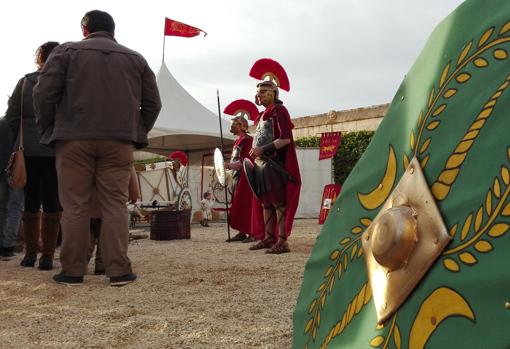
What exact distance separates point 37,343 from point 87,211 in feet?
4.26

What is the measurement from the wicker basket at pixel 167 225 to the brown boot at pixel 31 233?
275cm

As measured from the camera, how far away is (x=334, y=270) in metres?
0.91

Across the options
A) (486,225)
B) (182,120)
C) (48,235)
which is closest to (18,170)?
(48,235)

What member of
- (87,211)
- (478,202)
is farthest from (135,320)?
(478,202)

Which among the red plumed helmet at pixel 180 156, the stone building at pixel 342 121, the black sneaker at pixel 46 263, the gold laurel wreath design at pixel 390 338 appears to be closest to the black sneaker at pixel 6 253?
the black sneaker at pixel 46 263

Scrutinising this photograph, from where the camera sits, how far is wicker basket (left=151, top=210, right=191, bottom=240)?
651 centimetres

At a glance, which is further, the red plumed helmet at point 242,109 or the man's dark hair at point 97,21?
the red plumed helmet at point 242,109

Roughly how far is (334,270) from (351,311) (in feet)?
0.44

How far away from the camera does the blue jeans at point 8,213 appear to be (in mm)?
4441

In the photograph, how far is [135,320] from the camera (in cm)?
199

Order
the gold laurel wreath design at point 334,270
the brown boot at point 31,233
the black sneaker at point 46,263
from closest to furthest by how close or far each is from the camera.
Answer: the gold laurel wreath design at point 334,270 → the black sneaker at point 46,263 → the brown boot at point 31,233

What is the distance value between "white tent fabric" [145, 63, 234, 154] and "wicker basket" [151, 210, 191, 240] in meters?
2.95

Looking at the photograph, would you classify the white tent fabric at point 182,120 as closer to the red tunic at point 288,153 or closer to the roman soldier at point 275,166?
the roman soldier at point 275,166

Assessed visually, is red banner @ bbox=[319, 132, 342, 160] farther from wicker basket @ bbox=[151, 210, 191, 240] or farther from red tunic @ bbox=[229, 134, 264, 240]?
red tunic @ bbox=[229, 134, 264, 240]
